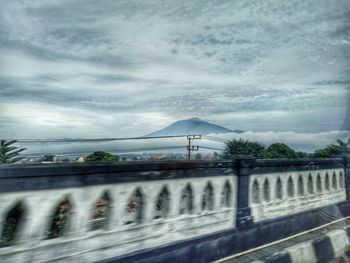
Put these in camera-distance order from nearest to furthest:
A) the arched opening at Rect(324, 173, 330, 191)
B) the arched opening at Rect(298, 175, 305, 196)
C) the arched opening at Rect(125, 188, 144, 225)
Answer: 1. the arched opening at Rect(125, 188, 144, 225)
2. the arched opening at Rect(298, 175, 305, 196)
3. the arched opening at Rect(324, 173, 330, 191)

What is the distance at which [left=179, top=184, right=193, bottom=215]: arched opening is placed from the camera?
10.9ft

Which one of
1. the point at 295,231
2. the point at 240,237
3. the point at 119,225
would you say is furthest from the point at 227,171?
the point at 295,231

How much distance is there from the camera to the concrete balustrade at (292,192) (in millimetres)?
4207

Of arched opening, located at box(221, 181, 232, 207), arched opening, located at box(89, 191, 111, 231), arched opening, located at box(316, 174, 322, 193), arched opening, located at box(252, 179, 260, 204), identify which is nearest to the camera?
arched opening, located at box(89, 191, 111, 231)

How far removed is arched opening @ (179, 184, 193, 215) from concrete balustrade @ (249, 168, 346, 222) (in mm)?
1056

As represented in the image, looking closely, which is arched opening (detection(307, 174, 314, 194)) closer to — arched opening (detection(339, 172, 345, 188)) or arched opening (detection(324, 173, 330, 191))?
arched opening (detection(324, 173, 330, 191))

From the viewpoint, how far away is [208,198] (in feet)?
11.9

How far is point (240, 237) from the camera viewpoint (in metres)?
3.93

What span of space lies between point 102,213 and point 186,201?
94 centimetres

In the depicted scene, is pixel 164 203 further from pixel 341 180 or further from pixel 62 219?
pixel 341 180

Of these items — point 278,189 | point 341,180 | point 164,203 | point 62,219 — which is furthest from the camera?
point 341,180

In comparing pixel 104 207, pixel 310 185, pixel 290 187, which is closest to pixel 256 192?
pixel 290 187

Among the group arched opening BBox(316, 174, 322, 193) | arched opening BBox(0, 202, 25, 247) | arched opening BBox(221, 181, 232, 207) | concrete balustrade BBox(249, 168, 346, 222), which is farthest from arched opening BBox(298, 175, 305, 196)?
arched opening BBox(0, 202, 25, 247)

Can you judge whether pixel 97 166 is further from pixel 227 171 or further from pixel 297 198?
pixel 297 198
